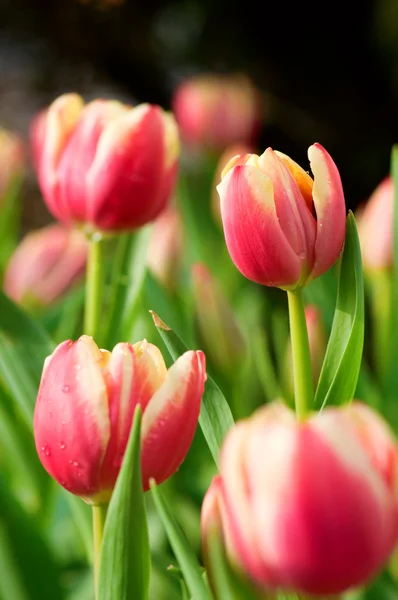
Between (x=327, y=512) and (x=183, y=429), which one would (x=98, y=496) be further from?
(x=327, y=512)

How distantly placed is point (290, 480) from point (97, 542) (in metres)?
0.18

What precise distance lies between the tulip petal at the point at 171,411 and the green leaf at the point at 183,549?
0.06ft

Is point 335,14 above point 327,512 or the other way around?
above

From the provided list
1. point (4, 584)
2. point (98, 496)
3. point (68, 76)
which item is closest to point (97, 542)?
point (98, 496)

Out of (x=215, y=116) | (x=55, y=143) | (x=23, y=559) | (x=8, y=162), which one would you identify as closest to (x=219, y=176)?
(x=8, y=162)

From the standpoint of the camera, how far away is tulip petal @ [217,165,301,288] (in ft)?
1.11

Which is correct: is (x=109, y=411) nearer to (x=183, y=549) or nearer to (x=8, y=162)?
(x=183, y=549)

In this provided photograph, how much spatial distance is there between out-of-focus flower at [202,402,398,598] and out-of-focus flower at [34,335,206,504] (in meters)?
0.09

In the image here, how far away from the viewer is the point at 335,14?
2520mm

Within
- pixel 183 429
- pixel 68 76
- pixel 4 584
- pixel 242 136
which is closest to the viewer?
pixel 183 429

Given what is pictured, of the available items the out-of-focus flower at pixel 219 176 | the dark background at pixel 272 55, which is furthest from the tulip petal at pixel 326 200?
the dark background at pixel 272 55

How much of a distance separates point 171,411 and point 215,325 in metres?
0.31

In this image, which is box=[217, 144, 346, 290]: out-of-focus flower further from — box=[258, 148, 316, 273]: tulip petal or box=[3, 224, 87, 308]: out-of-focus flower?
box=[3, 224, 87, 308]: out-of-focus flower

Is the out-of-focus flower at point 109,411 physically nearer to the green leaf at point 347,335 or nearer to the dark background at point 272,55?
the green leaf at point 347,335
